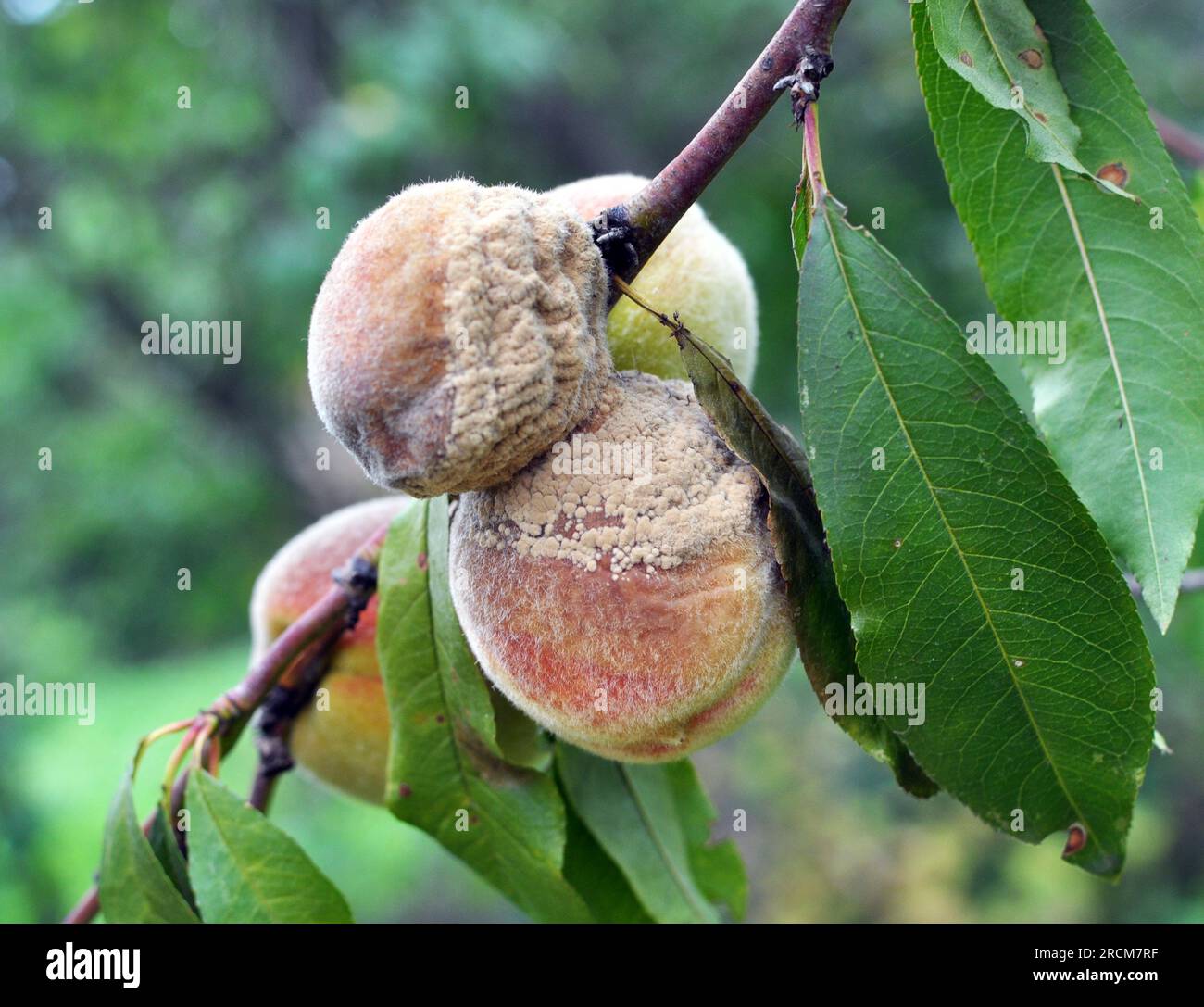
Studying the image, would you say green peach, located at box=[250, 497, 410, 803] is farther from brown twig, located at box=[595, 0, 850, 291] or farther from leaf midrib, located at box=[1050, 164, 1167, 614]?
leaf midrib, located at box=[1050, 164, 1167, 614]

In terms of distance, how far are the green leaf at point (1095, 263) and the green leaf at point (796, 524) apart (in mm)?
193

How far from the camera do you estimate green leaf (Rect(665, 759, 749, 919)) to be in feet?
4.08

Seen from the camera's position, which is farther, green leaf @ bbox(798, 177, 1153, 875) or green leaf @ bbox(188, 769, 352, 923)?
green leaf @ bbox(188, 769, 352, 923)

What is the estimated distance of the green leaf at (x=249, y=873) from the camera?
1.01m

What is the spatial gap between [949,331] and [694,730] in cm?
34

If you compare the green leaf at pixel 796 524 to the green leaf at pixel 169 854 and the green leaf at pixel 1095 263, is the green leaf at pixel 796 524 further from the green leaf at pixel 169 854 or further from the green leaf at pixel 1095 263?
the green leaf at pixel 169 854

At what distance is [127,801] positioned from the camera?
110cm

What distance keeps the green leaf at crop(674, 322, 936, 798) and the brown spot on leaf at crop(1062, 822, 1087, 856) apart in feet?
0.46

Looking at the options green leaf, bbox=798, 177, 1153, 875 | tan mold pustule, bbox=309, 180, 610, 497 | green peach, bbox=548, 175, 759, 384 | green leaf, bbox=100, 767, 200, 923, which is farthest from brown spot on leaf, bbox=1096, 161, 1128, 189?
green leaf, bbox=100, 767, 200, 923

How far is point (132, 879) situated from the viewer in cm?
106

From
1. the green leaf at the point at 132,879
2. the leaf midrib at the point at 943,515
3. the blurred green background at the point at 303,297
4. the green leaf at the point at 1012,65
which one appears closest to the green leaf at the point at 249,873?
the green leaf at the point at 132,879

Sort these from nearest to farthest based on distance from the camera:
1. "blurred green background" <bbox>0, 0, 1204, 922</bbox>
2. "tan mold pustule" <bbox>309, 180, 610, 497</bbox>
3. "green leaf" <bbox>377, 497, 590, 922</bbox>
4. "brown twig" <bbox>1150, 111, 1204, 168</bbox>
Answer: "tan mold pustule" <bbox>309, 180, 610, 497</bbox>
"green leaf" <bbox>377, 497, 590, 922</bbox>
"brown twig" <bbox>1150, 111, 1204, 168</bbox>
"blurred green background" <bbox>0, 0, 1204, 922</bbox>

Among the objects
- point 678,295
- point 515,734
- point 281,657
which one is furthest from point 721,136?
point 281,657

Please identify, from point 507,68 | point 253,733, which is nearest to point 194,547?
point 507,68
